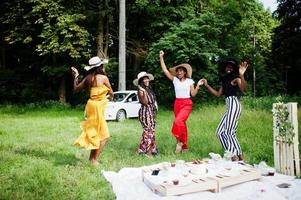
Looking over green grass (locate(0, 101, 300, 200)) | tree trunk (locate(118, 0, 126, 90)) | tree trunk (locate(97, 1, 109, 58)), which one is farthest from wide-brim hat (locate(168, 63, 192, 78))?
tree trunk (locate(97, 1, 109, 58))

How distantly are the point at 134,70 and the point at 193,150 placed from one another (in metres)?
19.9

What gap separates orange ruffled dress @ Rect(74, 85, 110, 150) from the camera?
760 centimetres

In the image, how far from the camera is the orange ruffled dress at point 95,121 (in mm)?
7598

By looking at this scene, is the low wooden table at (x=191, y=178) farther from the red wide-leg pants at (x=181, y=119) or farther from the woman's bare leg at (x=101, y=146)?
the red wide-leg pants at (x=181, y=119)

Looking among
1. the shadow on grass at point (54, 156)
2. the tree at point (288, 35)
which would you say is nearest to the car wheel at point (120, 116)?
the shadow on grass at point (54, 156)

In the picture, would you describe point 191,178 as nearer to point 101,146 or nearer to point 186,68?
point 101,146

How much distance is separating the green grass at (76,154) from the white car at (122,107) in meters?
3.58

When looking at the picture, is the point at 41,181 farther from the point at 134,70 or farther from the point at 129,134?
the point at 134,70

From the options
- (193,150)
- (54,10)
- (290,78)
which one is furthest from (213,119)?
(290,78)

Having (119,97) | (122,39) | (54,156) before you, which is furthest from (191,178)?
(122,39)

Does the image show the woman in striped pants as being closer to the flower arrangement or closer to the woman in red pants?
the woman in red pants

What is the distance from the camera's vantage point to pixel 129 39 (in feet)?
91.1

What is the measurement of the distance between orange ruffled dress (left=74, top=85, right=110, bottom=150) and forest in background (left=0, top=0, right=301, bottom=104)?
14682 mm

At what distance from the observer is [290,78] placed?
3866 cm
